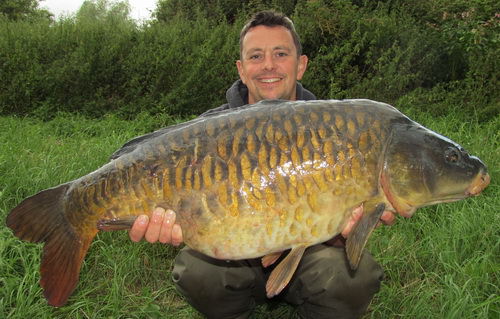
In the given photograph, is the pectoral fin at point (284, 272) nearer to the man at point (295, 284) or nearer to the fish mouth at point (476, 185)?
the man at point (295, 284)

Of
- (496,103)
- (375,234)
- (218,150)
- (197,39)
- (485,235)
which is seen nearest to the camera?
(218,150)

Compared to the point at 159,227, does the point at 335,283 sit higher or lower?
lower

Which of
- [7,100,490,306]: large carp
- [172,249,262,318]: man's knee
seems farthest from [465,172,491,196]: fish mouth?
[172,249,262,318]: man's knee

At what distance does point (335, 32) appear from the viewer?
6.39 metres

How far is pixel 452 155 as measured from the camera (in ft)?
5.11

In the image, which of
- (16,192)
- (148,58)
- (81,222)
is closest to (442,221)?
(81,222)

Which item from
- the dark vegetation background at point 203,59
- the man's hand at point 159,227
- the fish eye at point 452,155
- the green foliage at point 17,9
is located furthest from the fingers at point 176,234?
the green foliage at point 17,9

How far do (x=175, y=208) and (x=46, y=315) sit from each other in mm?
947

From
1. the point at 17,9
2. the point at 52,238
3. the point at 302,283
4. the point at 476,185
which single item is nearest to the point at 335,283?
the point at 302,283

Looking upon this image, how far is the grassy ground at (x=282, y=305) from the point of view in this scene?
210 centimetres

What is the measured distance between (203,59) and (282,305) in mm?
4553

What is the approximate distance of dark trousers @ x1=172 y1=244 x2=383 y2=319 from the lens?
1914 millimetres

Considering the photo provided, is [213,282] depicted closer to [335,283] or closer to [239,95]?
[335,283]

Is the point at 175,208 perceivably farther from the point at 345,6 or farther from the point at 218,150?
the point at 345,6
